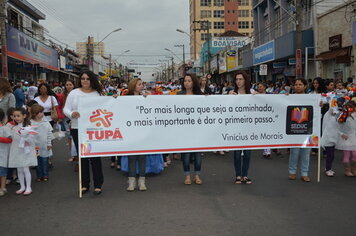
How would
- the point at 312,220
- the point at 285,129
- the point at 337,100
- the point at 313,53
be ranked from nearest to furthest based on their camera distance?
the point at 312,220 < the point at 285,129 < the point at 337,100 < the point at 313,53

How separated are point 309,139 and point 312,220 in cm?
215

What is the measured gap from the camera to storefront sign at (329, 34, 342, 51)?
20375 mm

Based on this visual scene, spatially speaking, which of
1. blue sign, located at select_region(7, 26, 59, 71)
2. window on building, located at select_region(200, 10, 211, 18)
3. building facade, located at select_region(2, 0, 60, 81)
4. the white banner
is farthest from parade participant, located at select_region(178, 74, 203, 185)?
window on building, located at select_region(200, 10, 211, 18)

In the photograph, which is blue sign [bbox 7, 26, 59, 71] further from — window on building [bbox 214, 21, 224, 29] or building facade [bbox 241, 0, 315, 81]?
window on building [bbox 214, 21, 224, 29]

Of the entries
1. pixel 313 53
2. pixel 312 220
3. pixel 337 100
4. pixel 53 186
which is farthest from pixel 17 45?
pixel 312 220

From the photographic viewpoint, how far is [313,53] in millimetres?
24766

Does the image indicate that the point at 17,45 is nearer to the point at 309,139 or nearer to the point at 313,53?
the point at 313,53

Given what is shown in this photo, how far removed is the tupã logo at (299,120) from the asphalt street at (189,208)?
0.87m

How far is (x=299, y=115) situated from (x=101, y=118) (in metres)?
3.27

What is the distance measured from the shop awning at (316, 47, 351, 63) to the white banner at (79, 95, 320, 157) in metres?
14.4

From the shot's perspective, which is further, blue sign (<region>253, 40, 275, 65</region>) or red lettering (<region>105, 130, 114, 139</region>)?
blue sign (<region>253, 40, 275, 65</region>)

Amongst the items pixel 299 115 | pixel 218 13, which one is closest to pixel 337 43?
pixel 299 115

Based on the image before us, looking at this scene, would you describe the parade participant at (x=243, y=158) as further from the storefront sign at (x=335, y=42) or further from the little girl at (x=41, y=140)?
the storefront sign at (x=335, y=42)

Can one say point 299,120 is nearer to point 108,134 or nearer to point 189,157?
point 189,157
